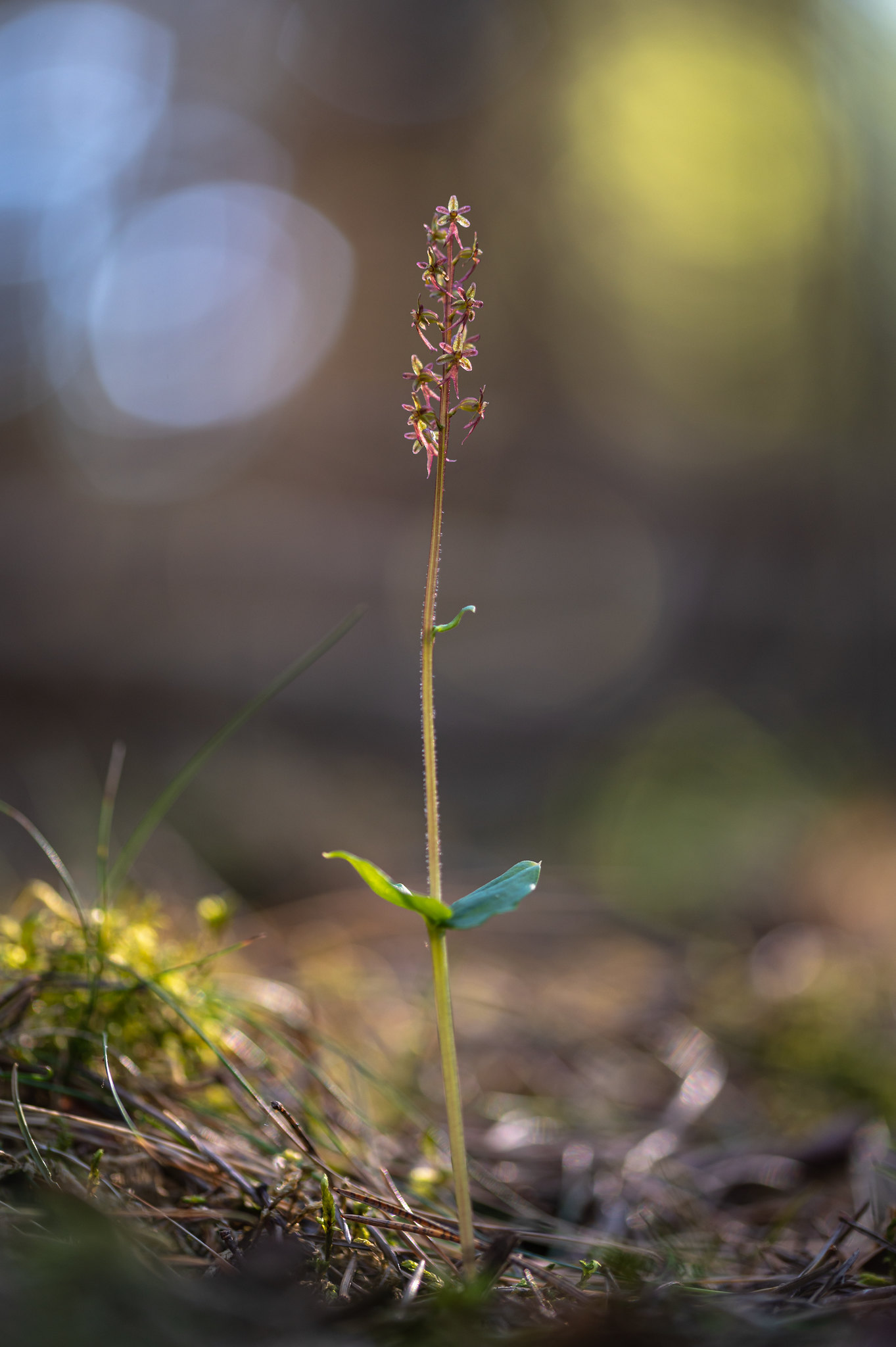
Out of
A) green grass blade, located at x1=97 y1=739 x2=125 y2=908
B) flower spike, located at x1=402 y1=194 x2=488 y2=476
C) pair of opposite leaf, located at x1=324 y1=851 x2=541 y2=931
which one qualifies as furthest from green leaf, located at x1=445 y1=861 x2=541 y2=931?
green grass blade, located at x1=97 y1=739 x2=125 y2=908

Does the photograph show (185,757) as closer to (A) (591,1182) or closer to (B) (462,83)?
(A) (591,1182)

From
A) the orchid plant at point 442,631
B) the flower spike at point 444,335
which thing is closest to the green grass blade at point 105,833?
the orchid plant at point 442,631

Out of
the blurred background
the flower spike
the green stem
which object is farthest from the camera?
the blurred background

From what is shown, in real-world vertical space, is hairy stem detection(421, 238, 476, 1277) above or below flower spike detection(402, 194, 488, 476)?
below

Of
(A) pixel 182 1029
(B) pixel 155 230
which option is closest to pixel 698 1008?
(A) pixel 182 1029

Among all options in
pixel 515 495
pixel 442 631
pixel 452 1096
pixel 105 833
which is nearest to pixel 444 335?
pixel 442 631

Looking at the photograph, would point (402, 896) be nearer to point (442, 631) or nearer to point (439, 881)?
point (439, 881)

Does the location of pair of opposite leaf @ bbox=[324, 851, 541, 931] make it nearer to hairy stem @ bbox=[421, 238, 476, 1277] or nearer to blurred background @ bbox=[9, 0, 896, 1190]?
hairy stem @ bbox=[421, 238, 476, 1277]
